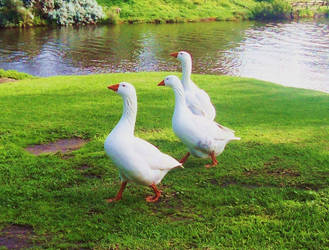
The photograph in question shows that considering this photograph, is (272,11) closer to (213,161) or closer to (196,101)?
(196,101)

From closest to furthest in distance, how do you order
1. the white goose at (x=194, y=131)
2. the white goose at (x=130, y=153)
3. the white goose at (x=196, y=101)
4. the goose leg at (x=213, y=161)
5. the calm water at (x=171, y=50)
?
1. the white goose at (x=130, y=153)
2. the white goose at (x=194, y=131)
3. the goose leg at (x=213, y=161)
4. the white goose at (x=196, y=101)
5. the calm water at (x=171, y=50)

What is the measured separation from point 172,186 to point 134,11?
140ft

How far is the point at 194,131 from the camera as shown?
18.6 feet

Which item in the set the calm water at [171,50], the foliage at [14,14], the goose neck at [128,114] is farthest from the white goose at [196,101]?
the foliage at [14,14]

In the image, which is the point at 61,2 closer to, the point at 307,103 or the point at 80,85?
the point at 80,85

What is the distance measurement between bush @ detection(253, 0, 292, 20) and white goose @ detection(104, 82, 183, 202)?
51.6 m

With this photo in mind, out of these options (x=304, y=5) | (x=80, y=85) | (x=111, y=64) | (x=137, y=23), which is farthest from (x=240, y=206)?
(x=304, y=5)

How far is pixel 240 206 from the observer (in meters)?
4.96

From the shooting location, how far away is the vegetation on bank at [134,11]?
35875 mm

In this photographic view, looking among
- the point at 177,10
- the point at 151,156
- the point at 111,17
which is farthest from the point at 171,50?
the point at 151,156

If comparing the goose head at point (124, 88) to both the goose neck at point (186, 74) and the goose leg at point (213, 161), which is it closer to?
the goose leg at point (213, 161)

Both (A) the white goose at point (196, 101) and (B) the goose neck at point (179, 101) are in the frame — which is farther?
(A) the white goose at point (196, 101)

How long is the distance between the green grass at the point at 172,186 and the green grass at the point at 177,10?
36.3m

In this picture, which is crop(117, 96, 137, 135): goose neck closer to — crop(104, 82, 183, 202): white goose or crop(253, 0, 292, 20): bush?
crop(104, 82, 183, 202): white goose
